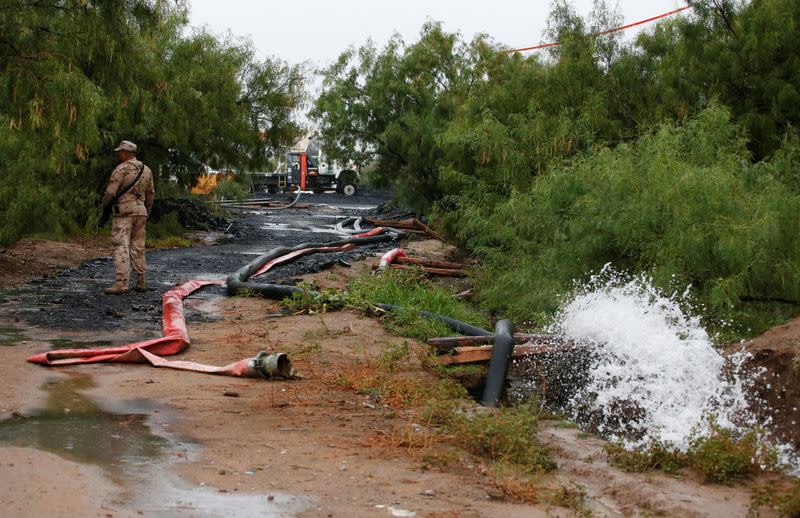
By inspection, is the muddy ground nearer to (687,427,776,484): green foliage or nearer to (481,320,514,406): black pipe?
(687,427,776,484): green foliage

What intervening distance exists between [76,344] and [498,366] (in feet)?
14.0

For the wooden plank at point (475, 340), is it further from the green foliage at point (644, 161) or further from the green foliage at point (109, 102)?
the green foliage at point (109, 102)

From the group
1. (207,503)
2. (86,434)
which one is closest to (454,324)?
(86,434)

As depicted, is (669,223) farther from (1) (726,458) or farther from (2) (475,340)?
(1) (726,458)

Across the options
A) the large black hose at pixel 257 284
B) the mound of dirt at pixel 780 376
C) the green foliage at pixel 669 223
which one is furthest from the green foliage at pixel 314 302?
the mound of dirt at pixel 780 376

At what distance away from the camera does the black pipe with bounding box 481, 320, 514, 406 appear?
9094 mm

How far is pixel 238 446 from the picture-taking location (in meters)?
6.49

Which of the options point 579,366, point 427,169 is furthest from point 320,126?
point 579,366

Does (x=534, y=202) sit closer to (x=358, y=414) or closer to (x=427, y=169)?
(x=358, y=414)

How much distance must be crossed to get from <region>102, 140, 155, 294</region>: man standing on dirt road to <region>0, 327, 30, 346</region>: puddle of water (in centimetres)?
328

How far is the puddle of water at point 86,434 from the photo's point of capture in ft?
19.8

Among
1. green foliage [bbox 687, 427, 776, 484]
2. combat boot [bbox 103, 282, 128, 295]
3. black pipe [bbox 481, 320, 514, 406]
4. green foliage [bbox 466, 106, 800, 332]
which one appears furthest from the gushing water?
combat boot [bbox 103, 282, 128, 295]

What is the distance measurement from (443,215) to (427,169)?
8.66 meters

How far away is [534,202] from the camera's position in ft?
49.2
